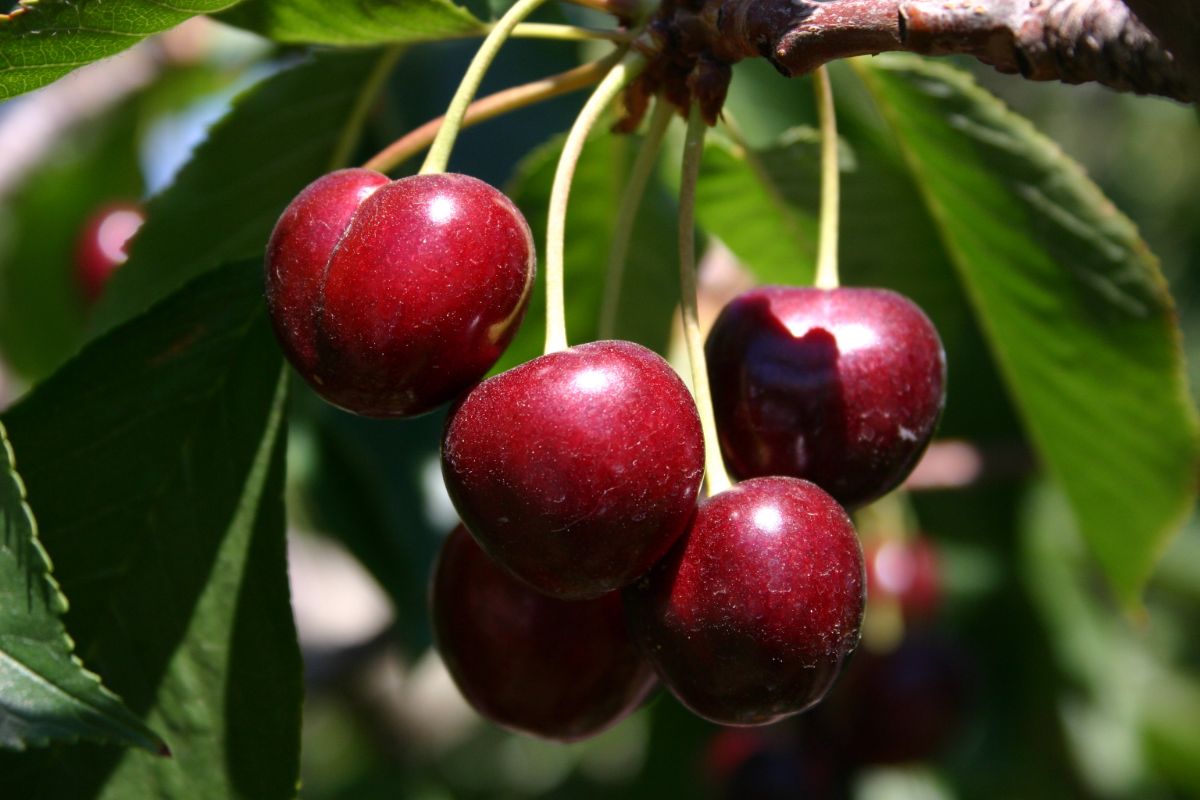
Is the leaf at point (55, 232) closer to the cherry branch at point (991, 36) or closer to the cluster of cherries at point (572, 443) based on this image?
the cluster of cherries at point (572, 443)

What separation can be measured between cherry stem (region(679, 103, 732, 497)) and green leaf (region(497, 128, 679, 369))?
0.41 metres

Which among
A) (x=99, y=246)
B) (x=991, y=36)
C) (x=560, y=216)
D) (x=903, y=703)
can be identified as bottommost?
(x=903, y=703)

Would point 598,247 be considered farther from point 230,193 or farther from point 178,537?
point 178,537

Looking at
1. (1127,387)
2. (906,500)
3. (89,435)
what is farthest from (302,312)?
(906,500)

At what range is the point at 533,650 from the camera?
1.32m

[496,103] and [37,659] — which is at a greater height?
[496,103]

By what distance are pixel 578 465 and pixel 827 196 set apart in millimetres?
599

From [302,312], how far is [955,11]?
591mm

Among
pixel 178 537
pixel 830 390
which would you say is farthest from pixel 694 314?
pixel 178 537

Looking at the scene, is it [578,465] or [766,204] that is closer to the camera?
[578,465]

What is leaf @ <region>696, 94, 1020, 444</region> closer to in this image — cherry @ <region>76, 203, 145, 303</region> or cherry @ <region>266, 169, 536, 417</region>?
cherry @ <region>266, 169, 536, 417</region>

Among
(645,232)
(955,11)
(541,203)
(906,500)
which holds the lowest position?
(906,500)

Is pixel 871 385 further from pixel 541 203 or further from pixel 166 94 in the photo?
pixel 166 94

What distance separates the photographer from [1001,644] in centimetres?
322
